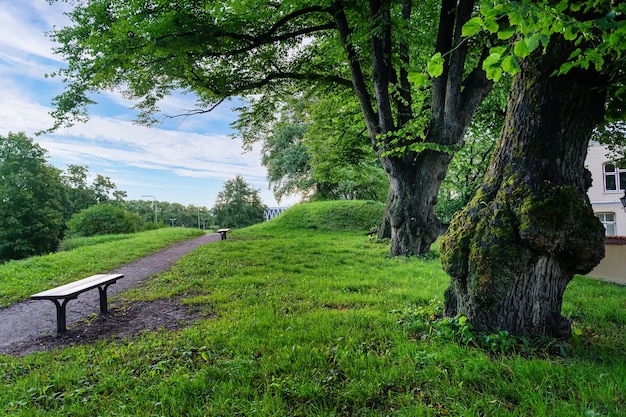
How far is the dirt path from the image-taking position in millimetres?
4555

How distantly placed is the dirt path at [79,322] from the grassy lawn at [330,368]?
455mm

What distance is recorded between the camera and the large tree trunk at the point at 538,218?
332 centimetres

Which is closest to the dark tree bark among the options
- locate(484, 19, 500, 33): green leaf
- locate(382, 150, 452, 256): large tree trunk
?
locate(382, 150, 452, 256): large tree trunk

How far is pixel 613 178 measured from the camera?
74.1 feet

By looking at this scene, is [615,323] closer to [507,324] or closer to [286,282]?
[507,324]

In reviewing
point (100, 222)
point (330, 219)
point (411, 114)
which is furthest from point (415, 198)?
point (100, 222)

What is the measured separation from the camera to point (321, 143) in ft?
53.3

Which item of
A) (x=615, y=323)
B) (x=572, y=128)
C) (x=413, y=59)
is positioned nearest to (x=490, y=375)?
A: (x=572, y=128)

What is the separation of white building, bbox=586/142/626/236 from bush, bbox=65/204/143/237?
33.4m

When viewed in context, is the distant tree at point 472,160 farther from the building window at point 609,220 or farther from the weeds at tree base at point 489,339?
the building window at point 609,220

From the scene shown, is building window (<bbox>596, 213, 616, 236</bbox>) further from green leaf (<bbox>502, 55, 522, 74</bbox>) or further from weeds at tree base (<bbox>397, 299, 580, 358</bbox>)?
green leaf (<bbox>502, 55, 522, 74</bbox>)

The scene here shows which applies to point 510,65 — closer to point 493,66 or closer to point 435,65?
point 493,66

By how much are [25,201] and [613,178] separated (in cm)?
4253

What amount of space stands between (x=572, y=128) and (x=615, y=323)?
2737 millimetres
